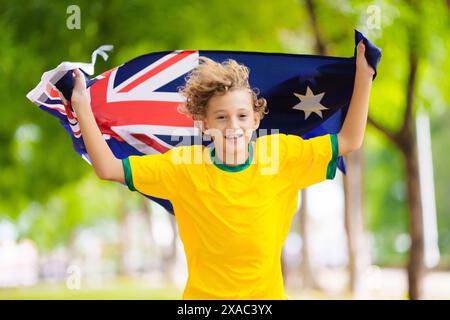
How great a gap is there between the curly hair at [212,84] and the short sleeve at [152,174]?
26 centimetres

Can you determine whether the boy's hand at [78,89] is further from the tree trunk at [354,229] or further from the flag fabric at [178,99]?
the tree trunk at [354,229]

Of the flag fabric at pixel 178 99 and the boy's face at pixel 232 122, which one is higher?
the flag fabric at pixel 178 99

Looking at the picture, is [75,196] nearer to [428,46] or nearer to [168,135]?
[428,46]

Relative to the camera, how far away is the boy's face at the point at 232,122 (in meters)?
3.05

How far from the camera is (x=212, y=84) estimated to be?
3109 mm

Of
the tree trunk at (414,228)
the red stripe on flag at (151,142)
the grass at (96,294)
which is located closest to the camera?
the red stripe on flag at (151,142)

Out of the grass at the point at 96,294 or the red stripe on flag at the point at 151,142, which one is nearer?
the red stripe on flag at the point at 151,142

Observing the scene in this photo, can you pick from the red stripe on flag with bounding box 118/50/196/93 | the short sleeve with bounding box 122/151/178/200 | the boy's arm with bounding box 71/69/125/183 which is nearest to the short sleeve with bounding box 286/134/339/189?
the short sleeve with bounding box 122/151/178/200

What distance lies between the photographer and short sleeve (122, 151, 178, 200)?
10.0 feet

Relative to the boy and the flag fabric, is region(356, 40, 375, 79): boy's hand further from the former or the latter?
the flag fabric

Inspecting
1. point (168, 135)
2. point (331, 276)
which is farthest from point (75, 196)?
point (168, 135)

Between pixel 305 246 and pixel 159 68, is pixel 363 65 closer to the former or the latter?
pixel 159 68

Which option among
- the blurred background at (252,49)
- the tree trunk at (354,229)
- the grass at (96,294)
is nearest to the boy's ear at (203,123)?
the blurred background at (252,49)

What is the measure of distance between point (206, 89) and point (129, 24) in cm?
658
